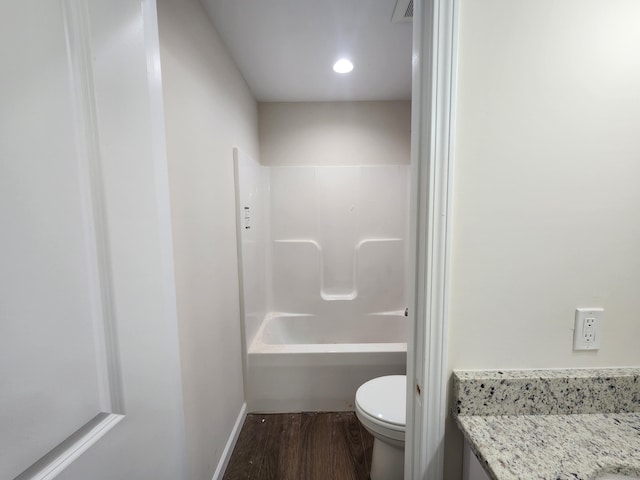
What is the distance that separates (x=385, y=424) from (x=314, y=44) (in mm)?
2099

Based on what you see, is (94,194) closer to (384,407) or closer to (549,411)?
(549,411)

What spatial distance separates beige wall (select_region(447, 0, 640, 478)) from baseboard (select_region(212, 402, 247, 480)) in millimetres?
1285

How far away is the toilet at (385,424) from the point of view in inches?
51.0

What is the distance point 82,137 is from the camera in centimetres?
41

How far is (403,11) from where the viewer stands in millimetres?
1385

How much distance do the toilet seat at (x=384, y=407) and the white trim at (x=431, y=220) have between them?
1.85ft

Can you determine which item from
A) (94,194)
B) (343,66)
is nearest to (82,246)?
(94,194)

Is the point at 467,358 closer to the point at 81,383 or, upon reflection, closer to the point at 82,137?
the point at 81,383

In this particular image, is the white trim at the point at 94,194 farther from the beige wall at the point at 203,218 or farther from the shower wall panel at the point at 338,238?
the shower wall panel at the point at 338,238

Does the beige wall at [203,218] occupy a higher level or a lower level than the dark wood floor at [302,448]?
higher

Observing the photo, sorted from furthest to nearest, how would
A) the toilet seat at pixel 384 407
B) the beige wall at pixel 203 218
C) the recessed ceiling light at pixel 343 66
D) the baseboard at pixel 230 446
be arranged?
the recessed ceiling light at pixel 343 66 → the baseboard at pixel 230 446 → the toilet seat at pixel 384 407 → the beige wall at pixel 203 218

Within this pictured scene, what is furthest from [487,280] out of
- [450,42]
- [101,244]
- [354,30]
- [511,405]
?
[354,30]

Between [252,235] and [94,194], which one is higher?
[94,194]

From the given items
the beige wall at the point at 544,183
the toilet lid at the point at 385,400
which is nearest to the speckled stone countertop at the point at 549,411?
the beige wall at the point at 544,183
